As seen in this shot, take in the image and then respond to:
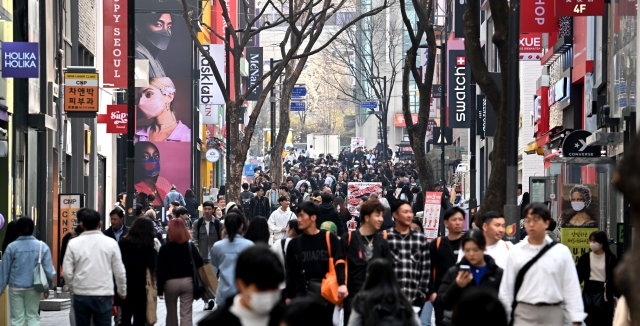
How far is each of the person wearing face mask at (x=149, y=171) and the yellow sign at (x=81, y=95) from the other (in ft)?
78.4

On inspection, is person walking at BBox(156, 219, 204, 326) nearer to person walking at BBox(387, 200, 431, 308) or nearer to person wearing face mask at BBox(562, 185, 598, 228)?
person walking at BBox(387, 200, 431, 308)

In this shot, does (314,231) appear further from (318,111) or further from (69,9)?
(318,111)

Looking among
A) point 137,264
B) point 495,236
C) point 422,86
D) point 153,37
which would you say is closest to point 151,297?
point 137,264

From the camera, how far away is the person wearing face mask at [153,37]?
160 ft

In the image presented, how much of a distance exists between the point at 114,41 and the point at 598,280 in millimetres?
22387

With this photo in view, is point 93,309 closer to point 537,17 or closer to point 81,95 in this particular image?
point 81,95

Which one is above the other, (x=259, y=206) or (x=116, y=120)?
(x=116, y=120)

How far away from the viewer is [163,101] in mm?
48812

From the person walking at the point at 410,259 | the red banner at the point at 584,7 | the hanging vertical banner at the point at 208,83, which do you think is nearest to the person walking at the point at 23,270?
the person walking at the point at 410,259

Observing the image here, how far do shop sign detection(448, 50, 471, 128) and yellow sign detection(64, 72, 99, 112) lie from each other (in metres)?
20.0

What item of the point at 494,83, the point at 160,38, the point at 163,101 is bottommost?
the point at 494,83

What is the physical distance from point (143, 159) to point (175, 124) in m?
2.30

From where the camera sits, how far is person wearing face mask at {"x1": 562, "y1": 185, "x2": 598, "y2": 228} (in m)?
16.2

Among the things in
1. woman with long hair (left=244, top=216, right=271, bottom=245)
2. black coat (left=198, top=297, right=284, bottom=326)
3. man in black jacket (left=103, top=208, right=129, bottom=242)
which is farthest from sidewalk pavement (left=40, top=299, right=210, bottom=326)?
black coat (left=198, top=297, right=284, bottom=326)
